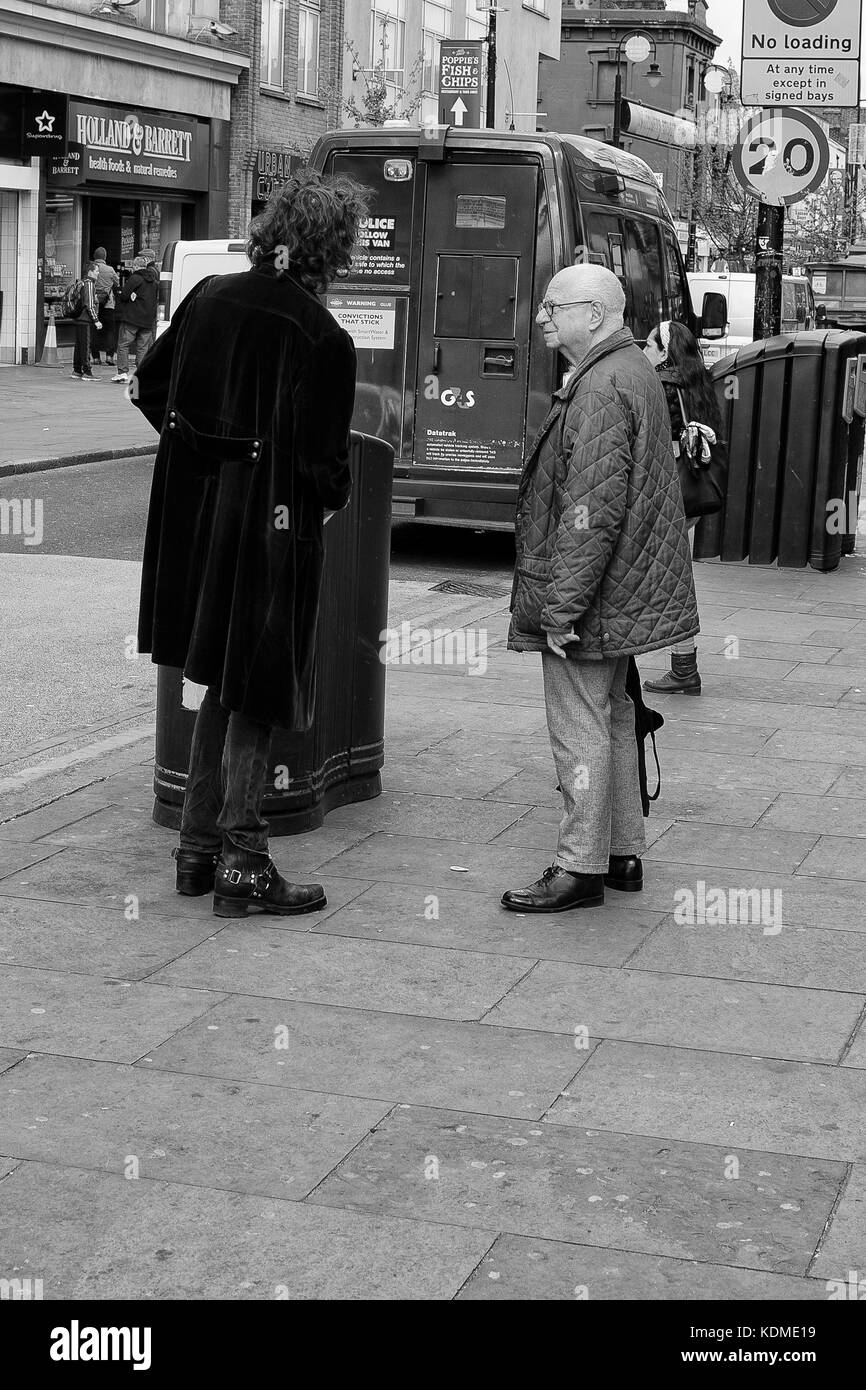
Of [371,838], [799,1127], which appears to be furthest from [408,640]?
[799,1127]

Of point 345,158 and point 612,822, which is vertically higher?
point 345,158

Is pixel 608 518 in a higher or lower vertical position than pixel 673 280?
lower

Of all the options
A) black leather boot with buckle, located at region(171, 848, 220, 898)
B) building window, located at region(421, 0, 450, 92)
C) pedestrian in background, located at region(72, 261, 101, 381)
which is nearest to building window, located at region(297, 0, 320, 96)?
building window, located at region(421, 0, 450, 92)

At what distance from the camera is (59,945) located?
490 centimetres

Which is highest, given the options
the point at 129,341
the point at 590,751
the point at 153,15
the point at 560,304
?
the point at 153,15

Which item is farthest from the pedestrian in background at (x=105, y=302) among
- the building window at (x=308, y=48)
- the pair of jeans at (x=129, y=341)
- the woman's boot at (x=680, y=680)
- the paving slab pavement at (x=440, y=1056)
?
the paving slab pavement at (x=440, y=1056)

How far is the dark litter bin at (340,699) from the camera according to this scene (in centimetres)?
586

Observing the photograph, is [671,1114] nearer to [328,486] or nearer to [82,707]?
[328,486]

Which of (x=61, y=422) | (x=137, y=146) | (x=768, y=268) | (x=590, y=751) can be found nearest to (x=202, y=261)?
(x=61, y=422)

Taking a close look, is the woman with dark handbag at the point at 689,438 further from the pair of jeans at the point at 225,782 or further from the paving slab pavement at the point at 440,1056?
the pair of jeans at the point at 225,782

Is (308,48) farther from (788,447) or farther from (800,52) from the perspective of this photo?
(788,447)

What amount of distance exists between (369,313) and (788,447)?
9.43ft

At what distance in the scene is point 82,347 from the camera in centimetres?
2634

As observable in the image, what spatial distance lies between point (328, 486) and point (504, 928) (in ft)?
4.18
